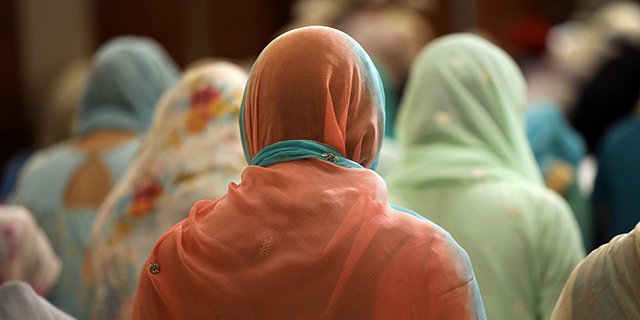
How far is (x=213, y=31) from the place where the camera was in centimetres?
734

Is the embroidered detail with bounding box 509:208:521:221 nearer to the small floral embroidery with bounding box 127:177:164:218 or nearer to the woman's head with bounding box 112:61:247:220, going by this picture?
the woman's head with bounding box 112:61:247:220

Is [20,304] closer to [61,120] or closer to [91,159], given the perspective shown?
[91,159]

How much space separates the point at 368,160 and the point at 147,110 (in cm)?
194

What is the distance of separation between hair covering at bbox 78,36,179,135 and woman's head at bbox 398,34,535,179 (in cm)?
130

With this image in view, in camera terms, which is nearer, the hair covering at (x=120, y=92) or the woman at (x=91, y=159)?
the woman at (x=91, y=159)

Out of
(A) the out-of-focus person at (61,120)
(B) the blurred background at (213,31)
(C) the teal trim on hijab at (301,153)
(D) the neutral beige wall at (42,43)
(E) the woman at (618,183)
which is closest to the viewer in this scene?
(C) the teal trim on hijab at (301,153)

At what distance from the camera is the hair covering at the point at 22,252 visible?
208 cm

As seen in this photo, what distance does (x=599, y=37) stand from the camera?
6543 mm


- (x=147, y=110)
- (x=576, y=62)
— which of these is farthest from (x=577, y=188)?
(x=576, y=62)

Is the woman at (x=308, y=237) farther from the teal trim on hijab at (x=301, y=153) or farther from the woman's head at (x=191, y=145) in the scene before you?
the woman's head at (x=191, y=145)

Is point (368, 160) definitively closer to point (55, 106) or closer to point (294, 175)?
point (294, 175)

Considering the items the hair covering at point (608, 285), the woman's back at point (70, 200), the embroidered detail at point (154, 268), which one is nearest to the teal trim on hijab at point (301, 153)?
the embroidered detail at point (154, 268)

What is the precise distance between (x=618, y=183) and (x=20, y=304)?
7.36 ft

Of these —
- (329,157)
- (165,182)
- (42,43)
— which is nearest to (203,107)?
(165,182)
